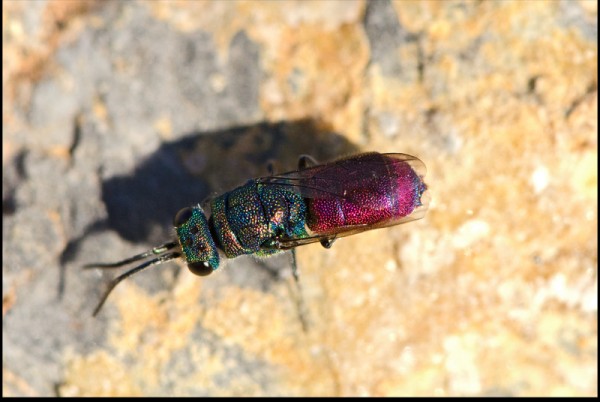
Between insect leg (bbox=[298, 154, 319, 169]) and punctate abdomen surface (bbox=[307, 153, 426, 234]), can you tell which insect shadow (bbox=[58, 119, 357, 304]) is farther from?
punctate abdomen surface (bbox=[307, 153, 426, 234])

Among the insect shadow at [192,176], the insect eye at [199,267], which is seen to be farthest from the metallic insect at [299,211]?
the insect shadow at [192,176]

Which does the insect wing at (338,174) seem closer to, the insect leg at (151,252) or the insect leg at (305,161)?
the insect leg at (305,161)

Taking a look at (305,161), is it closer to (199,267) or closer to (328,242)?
(328,242)

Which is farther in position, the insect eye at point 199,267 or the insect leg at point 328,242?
the insect leg at point 328,242

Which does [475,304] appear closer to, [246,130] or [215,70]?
[246,130]

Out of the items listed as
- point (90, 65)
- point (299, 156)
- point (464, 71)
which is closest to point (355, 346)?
point (299, 156)

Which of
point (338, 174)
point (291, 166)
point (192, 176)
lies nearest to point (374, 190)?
point (338, 174)
